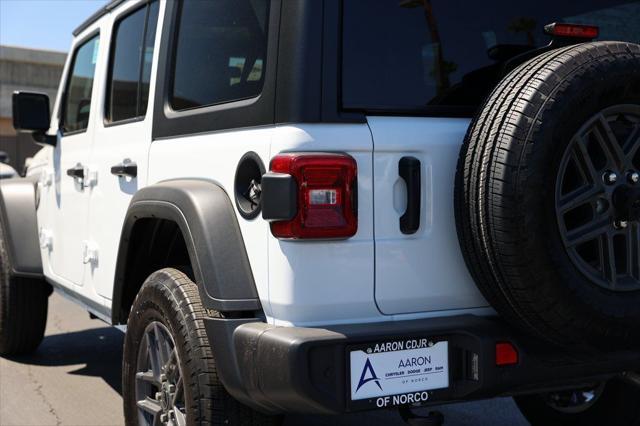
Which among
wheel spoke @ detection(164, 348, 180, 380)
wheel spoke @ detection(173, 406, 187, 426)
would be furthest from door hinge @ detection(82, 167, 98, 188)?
wheel spoke @ detection(173, 406, 187, 426)

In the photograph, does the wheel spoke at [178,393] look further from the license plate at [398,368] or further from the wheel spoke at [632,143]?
the wheel spoke at [632,143]

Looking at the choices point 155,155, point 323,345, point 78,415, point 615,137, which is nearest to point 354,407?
point 323,345

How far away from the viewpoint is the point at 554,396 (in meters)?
3.53

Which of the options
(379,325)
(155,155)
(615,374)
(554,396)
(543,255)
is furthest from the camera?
(554,396)

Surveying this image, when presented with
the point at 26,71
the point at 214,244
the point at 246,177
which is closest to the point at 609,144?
the point at 246,177

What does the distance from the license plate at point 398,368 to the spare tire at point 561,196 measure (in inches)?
9.8

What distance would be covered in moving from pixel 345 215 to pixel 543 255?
56 cm

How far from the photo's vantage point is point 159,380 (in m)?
2.92

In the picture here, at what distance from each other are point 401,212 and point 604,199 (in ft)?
1.94

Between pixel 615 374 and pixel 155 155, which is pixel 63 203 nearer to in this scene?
Result: pixel 155 155

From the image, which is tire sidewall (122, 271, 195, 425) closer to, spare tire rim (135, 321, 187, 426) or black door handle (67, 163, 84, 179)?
spare tire rim (135, 321, 187, 426)

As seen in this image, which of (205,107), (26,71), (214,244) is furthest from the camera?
(26,71)

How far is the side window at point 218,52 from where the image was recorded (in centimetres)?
266

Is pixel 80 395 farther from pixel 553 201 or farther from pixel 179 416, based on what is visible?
pixel 553 201
